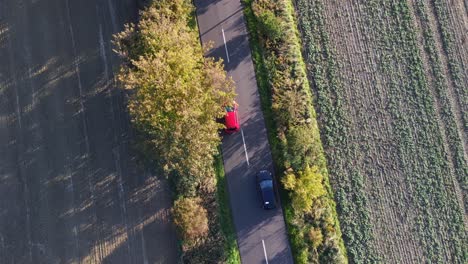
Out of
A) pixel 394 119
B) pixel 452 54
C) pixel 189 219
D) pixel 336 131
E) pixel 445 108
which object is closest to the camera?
pixel 189 219

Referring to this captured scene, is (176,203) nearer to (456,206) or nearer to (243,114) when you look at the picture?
(243,114)

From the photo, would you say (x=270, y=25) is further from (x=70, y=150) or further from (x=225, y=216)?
(x=70, y=150)

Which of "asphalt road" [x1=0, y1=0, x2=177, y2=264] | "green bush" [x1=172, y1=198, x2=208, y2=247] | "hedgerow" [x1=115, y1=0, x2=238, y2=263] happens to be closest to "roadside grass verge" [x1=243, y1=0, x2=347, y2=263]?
"hedgerow" [x1=115, y1=0, x2=238, y2=263]

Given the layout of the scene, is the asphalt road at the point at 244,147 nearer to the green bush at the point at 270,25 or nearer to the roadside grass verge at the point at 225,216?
the roadside grass verge at the point at 225,216

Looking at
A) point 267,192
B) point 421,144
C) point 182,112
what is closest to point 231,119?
point 267,192

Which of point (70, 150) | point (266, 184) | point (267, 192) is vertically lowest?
point (267, 192)

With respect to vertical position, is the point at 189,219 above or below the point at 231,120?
below
